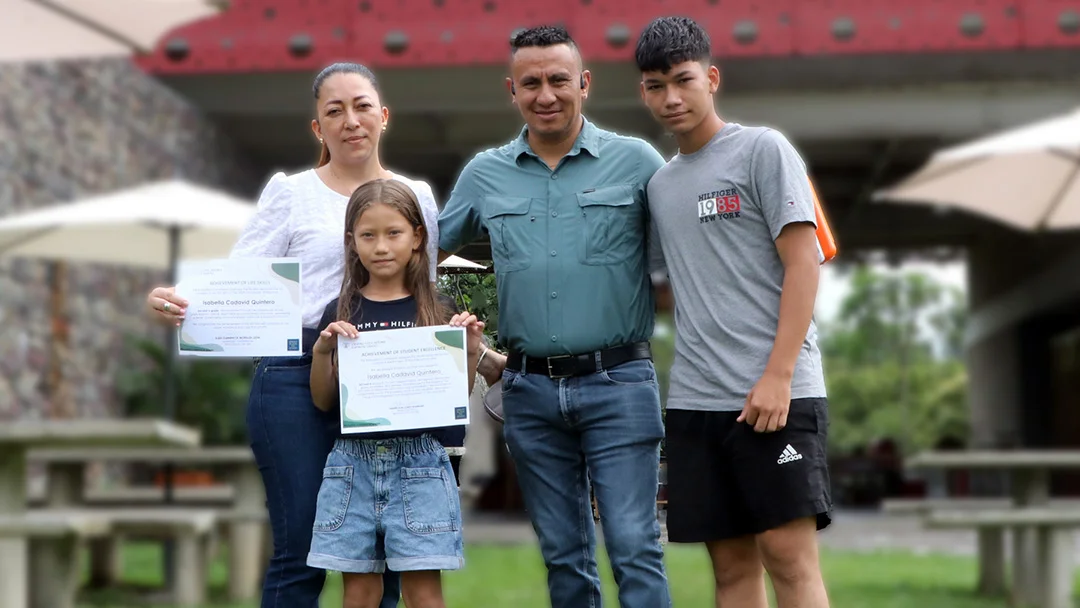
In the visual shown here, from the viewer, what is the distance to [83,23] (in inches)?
252

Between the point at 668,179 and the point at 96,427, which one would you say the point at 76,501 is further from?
the point at 668,179

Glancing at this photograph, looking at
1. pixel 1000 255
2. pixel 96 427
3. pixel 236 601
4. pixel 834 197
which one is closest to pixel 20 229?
pixel 236 601

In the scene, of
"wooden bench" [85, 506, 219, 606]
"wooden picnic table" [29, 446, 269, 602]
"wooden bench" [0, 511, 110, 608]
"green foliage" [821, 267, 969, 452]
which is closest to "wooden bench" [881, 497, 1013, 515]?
"wooden picnic table" [29, 446, 269, 602]

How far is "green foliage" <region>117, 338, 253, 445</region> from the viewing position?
35.8 feet

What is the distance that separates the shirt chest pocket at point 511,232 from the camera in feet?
11.4

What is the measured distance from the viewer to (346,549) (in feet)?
11.0

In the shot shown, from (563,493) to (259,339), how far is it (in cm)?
80

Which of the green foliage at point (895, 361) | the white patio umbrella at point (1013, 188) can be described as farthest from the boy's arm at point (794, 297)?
the green foliage at point (895, 361)

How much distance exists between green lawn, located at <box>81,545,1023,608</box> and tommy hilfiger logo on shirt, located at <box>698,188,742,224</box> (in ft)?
13.5

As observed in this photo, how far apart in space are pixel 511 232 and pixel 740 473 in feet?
2.56

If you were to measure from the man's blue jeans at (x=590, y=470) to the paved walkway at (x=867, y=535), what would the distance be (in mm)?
7090

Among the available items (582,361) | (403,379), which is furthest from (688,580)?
(403,379)

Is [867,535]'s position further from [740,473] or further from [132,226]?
[740,473]

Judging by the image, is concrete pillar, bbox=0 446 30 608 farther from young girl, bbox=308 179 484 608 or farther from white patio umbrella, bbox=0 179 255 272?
young girl, bbox=308 179 484 608
